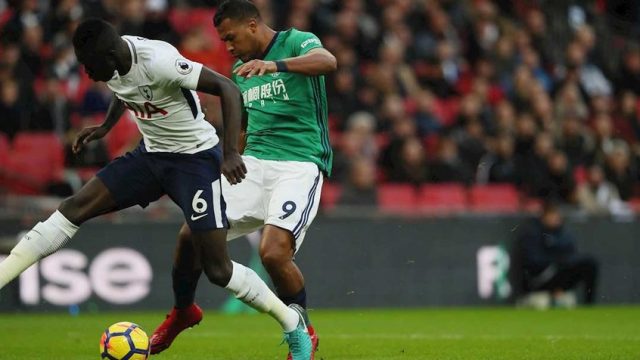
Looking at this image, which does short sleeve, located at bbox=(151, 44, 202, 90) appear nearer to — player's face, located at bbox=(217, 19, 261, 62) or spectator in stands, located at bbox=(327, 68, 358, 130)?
player's face, located at bbox=(217, 19, 261, 62)

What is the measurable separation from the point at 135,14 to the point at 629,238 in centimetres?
700

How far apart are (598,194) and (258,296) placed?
34.7ft

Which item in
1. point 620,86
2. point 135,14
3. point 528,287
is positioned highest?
point 135,14

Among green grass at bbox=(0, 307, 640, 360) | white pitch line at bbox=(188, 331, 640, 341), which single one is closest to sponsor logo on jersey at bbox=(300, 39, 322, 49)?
green grass at bbox=(0, 307, 640, 360)

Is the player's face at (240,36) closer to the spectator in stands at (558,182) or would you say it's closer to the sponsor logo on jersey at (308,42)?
the sponsor logo on jersey at (308,42)

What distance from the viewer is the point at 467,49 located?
66.7 ft


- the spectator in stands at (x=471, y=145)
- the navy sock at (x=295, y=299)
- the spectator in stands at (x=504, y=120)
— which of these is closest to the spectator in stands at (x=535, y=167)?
the spectator in stands at (x=471, y=145)

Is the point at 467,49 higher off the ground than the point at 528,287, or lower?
higher

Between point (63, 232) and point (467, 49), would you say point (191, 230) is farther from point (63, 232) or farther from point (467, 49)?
point (467, 49)

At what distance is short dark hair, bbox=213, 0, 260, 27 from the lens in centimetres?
851

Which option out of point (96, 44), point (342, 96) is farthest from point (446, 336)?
point (342, 96)

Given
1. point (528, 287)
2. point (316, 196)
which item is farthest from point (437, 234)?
point (316, 196)

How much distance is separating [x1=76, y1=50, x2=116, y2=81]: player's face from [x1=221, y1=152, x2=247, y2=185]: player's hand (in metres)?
0.94

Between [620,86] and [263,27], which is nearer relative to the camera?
[263,27]
